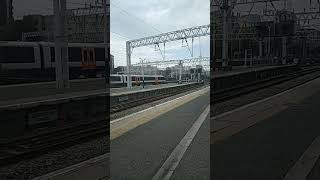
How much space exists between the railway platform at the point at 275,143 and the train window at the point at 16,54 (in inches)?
178

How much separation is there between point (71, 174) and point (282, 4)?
2.62 m

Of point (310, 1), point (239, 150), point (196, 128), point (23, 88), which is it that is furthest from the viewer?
point (23, 88)

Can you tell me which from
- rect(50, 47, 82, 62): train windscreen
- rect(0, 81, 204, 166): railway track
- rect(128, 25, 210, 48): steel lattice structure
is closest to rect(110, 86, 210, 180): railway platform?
rect(128, 25, 210, 48): steel lattice structure

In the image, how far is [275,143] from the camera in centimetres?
422

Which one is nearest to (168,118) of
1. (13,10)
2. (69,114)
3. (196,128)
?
(196,128)

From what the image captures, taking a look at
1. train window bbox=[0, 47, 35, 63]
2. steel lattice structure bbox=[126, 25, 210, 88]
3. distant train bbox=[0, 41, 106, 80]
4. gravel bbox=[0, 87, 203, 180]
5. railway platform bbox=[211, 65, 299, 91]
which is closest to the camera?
steel lattice structure bbox=[126, 25, 210, 88]

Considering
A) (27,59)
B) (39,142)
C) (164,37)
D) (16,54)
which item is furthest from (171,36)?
(27,59)

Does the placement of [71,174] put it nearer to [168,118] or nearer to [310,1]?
[168,118]

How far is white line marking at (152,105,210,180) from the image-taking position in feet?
8.98

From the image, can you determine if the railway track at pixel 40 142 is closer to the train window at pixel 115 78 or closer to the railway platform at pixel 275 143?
the railway platform at pixel 275 143

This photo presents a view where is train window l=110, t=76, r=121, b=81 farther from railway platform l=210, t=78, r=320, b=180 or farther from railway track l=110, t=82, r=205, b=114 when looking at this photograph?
railway platform l=210, t=78, r=320, b=180

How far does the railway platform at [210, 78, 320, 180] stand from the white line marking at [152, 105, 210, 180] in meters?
0.61

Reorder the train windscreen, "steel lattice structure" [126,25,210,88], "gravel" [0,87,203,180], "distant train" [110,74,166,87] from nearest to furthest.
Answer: "steel lattice structure" [126,25,210,88]
"distant train" [110,74,166,87]
the train windscreen
"gravel" [0,87,203,180]

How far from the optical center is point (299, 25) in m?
3.88
